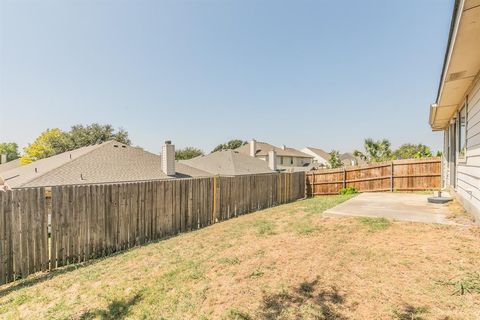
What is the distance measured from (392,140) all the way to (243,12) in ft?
61.8

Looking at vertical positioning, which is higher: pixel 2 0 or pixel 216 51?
pixel 216 51

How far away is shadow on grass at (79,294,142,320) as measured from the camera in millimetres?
2854

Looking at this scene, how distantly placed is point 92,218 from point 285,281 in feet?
14.5

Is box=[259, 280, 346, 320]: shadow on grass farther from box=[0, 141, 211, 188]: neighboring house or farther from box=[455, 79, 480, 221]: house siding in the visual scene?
box=[0, 141, 211, 188]: neighboring house

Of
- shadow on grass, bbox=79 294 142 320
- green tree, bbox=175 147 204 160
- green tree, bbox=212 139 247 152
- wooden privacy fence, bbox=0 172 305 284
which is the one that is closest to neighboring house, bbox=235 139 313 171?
green tree, bbox=175 147 204 160

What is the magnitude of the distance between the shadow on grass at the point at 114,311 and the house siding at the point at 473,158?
6.15 m

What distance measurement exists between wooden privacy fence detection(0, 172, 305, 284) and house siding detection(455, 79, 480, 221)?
6.75m

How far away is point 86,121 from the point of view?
132ft

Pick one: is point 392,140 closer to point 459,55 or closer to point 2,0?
point 459,55

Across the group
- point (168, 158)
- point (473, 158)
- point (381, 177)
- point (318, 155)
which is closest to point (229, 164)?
point (168, 158)

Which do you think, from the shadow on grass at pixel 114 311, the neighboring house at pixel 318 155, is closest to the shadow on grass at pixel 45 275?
the shadow on grass at pixel 114 311

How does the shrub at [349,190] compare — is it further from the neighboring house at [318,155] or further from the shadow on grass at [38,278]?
the neighboring house at [318,155]

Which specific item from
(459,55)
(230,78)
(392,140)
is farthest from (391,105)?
(459,55)

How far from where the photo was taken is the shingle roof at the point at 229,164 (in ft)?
76.3
